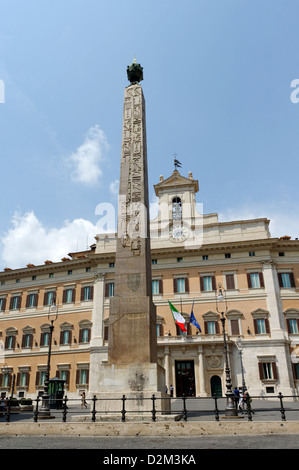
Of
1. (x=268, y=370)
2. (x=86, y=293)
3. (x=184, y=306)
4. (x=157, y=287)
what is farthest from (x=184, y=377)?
(x=86, y=293)

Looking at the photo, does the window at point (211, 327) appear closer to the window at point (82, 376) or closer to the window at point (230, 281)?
the window at point (230, 281)

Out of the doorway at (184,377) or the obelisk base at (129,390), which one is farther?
the doorway at (184,377)

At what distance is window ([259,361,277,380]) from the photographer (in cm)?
2864

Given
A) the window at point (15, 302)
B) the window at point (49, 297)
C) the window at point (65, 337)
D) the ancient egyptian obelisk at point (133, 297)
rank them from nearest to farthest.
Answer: the ancient egyptian obelisk at point (133, 297) → the window at point (65, 337) → the window at point (49, 297) → the window at point (15, 302)

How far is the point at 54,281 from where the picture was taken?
36938 mm

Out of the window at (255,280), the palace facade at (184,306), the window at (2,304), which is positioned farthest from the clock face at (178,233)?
the window at (2,304)

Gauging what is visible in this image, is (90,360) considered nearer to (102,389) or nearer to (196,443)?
(102,389)

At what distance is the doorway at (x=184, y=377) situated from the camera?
29.6 m

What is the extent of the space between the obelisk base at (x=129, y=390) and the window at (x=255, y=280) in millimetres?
21329

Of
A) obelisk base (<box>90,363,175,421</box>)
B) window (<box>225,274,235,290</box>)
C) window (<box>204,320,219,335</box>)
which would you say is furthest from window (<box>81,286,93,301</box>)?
obelisk base (<box>90,363,175,421</box>)

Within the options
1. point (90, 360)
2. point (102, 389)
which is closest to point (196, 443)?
point (102, 389)

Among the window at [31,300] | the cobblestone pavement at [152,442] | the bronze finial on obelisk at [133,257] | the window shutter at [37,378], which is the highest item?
the window at [31,300]

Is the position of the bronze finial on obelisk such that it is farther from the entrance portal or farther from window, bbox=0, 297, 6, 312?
window, bbox=0, 297, 6, 312

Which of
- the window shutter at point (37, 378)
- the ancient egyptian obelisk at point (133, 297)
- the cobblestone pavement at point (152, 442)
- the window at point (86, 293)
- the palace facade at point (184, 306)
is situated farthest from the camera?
the window at point (86, 293)
